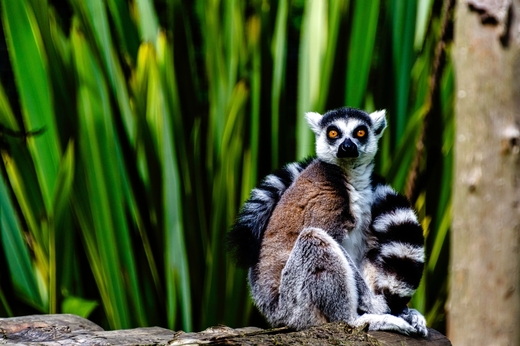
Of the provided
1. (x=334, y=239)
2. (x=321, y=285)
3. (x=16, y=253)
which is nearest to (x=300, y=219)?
(x=334, y=239)

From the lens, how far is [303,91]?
10.5ft

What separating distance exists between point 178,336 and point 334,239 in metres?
0.76

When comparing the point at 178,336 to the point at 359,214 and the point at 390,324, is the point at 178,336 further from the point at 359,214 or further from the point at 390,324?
the point at 359,214

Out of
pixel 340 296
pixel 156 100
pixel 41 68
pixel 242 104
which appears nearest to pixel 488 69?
pixel 340 296

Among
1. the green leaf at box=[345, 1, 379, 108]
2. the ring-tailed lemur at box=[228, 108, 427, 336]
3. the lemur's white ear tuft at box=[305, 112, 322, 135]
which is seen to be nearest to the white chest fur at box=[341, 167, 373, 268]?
the ring-tailed lemur at box=[228, 108, 427, 336]

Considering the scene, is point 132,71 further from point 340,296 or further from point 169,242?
point 340,296

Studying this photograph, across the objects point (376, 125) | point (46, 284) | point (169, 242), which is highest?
point (376, 125)

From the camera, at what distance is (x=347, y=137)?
2.67 metres

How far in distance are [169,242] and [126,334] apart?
71 centimetres

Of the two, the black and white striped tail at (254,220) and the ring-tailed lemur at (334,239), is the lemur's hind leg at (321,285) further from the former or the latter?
the black and white striped tail at (254,220)

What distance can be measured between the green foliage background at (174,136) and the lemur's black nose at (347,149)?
1.36 feet

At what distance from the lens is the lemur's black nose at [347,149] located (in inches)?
103

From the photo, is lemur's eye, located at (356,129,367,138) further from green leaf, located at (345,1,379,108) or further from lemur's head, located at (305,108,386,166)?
green leaf, located at (345,1,379,108)

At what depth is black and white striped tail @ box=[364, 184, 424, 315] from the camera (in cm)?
245
